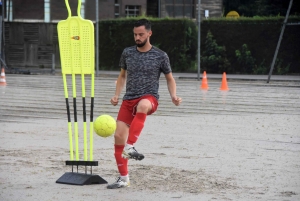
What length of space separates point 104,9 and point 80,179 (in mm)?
40777

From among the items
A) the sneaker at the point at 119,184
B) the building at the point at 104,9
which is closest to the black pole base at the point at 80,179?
the sneaker at the point at 119,184

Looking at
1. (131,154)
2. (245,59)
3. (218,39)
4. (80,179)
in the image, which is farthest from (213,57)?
(131,154)

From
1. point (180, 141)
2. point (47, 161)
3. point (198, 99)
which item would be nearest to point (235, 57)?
point (198, 99)

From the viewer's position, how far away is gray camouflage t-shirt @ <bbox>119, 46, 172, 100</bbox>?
340 inches

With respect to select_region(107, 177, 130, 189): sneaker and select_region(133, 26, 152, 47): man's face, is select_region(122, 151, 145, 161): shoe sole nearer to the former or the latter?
select_region(107, 177, 130, 189): sneaker

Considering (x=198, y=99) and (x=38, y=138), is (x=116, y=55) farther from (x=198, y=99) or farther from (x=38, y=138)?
(x=38, y=138)

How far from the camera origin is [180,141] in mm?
12672

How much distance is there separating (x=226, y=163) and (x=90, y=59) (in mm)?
2619

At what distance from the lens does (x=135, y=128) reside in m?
8.38

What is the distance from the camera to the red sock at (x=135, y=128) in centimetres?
832

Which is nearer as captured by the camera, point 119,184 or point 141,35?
point 119,184

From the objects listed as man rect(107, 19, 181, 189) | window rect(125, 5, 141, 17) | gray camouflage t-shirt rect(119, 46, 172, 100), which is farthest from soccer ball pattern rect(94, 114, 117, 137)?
window rect(125, 5, 141, 17)

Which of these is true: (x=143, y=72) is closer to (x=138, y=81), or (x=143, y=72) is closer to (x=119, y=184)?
(x=138, y=81)

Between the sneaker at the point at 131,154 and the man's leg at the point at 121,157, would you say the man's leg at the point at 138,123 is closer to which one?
the sneaker at the point at 131,154
